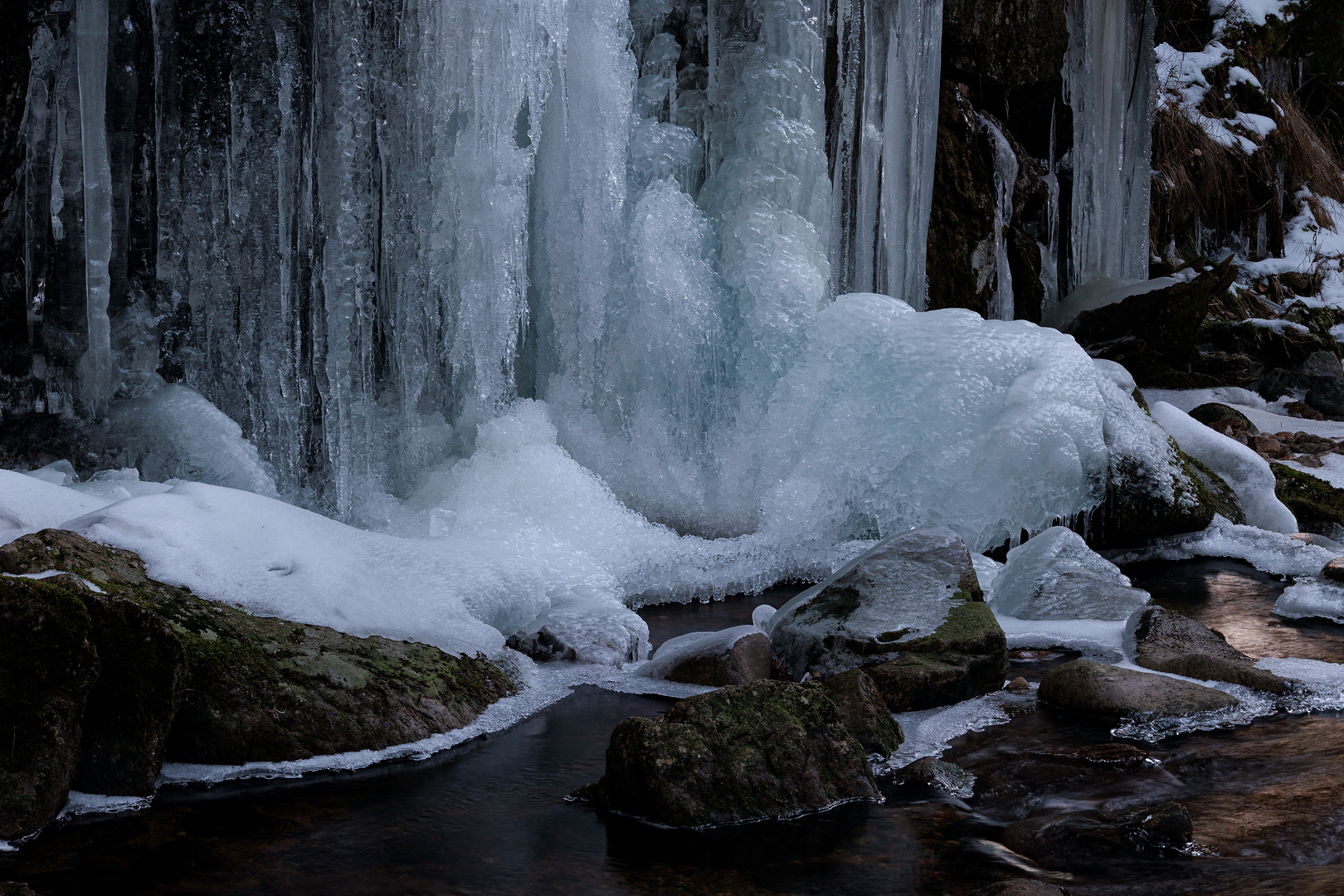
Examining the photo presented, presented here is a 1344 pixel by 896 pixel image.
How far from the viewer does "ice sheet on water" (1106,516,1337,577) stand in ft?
20.9

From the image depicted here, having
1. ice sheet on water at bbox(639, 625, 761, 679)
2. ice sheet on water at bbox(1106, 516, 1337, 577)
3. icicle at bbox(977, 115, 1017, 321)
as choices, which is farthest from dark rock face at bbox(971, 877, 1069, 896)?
icicle at bbox(977, 115, 1017, 321)

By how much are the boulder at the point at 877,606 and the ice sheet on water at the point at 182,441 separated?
2543 millimetres

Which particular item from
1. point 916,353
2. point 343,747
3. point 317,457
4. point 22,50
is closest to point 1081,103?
point 916,353

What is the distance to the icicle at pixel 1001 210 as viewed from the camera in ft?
34.7

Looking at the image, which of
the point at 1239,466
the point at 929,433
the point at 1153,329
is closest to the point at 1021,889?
the point at 929,433

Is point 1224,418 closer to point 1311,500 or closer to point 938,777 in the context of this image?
point 1311,500

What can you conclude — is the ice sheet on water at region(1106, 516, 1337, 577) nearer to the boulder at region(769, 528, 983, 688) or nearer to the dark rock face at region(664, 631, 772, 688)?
the boulder at region(769, 528, 983, 688)

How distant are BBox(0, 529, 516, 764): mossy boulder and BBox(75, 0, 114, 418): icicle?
225 cm

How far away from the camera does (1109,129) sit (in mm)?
11219

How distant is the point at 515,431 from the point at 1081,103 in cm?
755

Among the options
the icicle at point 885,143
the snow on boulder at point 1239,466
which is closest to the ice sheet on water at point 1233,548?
the snow on boulder at point 1239,466

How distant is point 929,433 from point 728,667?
2.83 m

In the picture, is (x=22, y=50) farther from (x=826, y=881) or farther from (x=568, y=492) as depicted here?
(x=826, y=881)

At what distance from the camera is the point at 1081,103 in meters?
10.8
